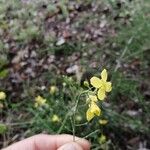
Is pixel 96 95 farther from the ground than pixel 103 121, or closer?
farther from the ground

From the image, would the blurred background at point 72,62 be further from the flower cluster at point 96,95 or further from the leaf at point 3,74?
the flower cluster at point 96,95

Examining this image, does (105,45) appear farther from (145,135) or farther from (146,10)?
(145,135)

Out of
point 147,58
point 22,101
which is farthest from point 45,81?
point 147,58

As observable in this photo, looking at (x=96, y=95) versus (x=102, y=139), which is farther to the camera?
(x=102, y=139)

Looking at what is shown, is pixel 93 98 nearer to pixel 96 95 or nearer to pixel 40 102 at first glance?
pixel 96 95

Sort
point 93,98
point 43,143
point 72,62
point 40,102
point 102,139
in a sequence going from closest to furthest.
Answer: point 93,98 < point 43,143 < point 102,139 < point 40,102 < point 72,62

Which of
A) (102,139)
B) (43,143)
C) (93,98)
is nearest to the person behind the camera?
(93,98)

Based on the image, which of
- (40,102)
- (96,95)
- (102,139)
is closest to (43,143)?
(96,95)

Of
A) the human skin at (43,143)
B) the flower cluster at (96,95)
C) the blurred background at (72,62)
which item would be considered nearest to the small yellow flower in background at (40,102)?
the blurred background at (72,62)

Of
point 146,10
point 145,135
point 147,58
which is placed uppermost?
point 146,10
